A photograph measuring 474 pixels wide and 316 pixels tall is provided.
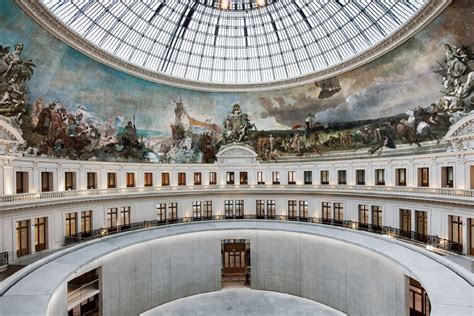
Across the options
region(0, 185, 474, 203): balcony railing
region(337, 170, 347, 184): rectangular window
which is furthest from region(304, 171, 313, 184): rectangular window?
region(337, 170, 347, 184): rectangular window

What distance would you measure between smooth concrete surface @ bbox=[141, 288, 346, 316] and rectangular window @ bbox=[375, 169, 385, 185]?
12.9m

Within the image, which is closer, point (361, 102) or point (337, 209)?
point (361, 102)

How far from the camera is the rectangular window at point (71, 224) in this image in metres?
27.8

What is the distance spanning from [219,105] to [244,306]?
897 inches

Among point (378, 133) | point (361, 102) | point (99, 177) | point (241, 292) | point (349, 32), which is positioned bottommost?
point (241, 292)

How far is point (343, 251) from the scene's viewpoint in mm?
25406

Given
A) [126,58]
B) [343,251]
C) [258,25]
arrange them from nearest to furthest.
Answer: [343,251]
[126,58]
[258,25]

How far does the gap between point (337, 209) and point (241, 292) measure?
1351 cm

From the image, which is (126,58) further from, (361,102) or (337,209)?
(337,209)

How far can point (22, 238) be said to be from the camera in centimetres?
2395

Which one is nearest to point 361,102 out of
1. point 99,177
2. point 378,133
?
point 378,133

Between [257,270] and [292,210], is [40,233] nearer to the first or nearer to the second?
[257,270]

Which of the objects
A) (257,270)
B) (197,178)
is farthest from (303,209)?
(197,178)

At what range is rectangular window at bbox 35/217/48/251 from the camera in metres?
25.1
